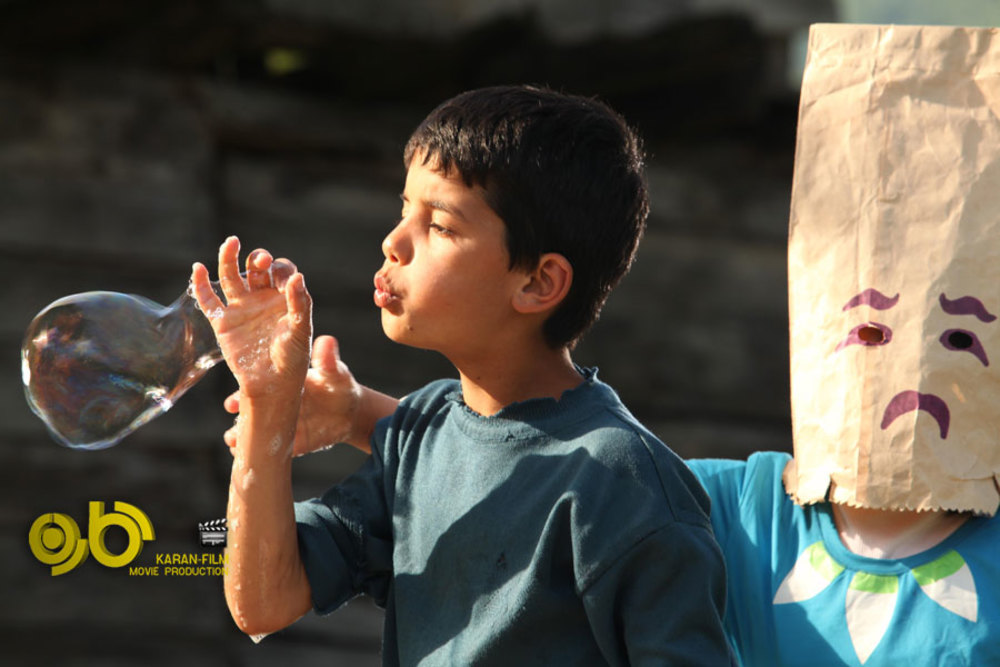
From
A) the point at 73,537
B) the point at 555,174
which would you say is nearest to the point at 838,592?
the point at 555,174

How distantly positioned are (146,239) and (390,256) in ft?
6.82

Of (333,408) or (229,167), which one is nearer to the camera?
(333,408)

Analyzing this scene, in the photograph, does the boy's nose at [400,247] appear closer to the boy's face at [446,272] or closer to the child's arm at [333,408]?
the boy's face at [446,272]

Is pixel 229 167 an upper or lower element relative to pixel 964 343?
upper

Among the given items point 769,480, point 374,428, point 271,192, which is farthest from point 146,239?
point 769,480

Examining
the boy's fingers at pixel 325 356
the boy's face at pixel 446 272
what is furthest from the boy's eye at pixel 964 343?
the boy's fingers at pixel 325 356

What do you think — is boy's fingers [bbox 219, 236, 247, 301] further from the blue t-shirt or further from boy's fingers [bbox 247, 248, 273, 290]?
the blue t-shirt

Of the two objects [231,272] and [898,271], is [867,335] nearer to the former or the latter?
[898,271]

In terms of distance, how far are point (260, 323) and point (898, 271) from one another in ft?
2.69

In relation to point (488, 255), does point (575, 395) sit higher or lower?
lower

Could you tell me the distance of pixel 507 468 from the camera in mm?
1580

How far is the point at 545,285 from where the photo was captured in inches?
64.6

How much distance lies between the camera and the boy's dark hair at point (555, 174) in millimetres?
1604

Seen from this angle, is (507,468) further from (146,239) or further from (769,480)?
(146,239)
